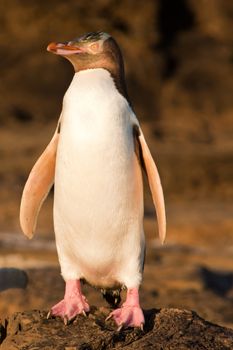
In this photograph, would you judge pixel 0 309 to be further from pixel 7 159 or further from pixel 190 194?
pixel 7 159

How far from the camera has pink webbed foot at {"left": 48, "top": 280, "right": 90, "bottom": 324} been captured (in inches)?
214

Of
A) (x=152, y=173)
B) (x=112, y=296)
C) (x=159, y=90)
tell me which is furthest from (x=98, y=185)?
(x=159, y=90)

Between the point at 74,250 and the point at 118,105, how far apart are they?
804 millimetres

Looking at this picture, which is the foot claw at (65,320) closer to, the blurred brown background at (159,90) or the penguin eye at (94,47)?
the penguin eye at (94,47)

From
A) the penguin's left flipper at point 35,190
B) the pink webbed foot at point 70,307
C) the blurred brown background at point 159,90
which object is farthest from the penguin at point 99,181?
the blurred brown background at point 159,90

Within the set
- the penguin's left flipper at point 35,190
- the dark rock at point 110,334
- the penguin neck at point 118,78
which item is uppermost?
the penguin neck at point 118,78

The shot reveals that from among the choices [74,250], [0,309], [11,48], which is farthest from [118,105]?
[11,48]

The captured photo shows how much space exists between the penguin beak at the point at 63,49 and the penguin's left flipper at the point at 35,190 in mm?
618

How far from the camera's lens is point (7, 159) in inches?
933

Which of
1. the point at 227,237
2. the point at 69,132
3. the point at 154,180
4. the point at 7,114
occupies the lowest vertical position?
the point at 7,114

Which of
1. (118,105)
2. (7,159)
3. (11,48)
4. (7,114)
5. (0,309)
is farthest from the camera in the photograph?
(11,48)

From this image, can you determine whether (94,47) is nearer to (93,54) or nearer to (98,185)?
(93,54)

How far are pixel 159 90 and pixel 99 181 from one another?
1062 inches

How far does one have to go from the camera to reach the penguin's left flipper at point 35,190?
5953mm
